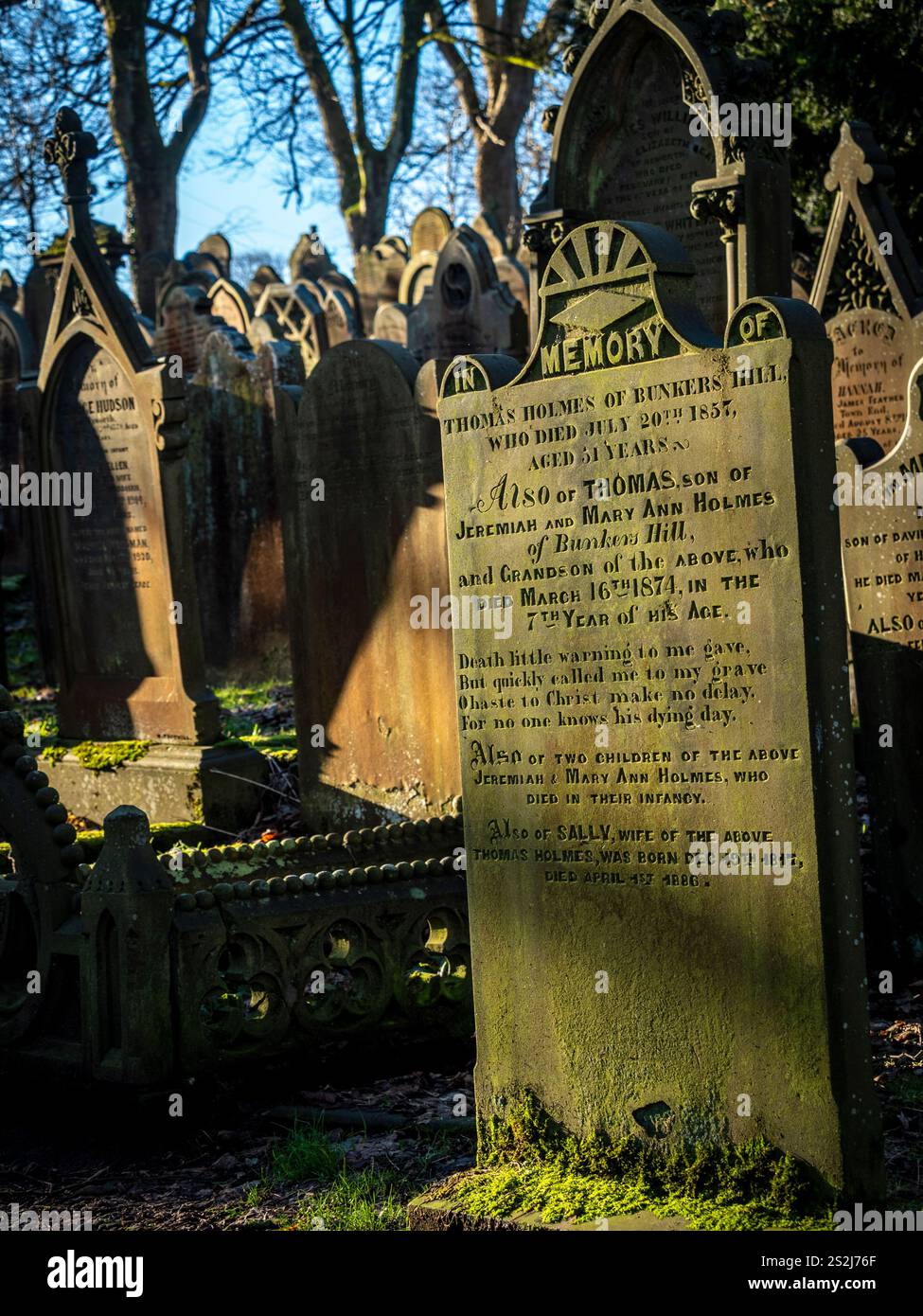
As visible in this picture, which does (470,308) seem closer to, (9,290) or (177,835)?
(177,835)

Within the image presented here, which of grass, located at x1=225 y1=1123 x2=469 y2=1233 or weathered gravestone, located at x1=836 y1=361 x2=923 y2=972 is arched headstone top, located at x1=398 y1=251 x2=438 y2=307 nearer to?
weathered gravestone, located at x1=836 y1=361 x2=923 y2=972

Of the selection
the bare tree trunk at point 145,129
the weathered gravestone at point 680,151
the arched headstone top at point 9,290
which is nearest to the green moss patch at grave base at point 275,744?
the weathered gravestone at point 680,151

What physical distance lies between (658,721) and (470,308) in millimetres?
11729

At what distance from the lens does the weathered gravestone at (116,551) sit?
8953 millimetres

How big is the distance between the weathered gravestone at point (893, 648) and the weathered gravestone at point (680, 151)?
6.82ft

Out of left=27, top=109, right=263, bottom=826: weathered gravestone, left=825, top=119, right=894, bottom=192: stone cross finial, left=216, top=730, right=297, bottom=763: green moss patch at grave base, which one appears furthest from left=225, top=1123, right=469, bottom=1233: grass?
left=825, top=119, right=894, bottom=192: stone cross finial

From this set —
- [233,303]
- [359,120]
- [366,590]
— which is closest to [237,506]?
[366,590]

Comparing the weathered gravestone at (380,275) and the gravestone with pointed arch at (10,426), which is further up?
the weathered gravestone at (380,275)

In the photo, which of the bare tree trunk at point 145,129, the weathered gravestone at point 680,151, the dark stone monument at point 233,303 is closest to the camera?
the weathered gravestone at point 680,151

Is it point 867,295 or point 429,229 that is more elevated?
point 429,229

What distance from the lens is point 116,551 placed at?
→ 945 centimetres

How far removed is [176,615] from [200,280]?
12.2 m

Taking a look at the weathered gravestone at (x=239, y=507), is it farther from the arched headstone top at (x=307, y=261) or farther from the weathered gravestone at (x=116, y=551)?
the arched headstone top at (x=307, y=261)
